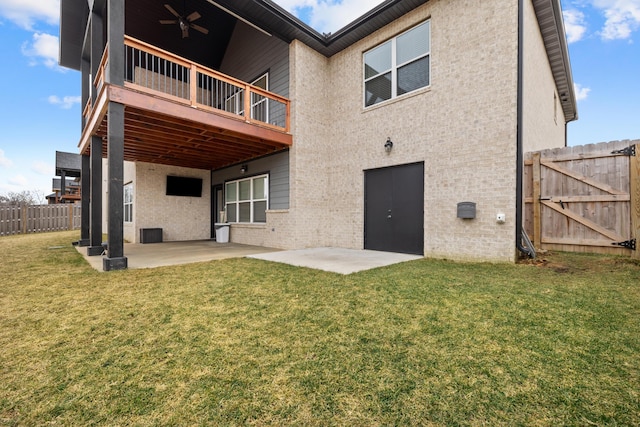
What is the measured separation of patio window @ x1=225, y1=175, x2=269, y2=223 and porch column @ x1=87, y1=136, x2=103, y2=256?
424cm

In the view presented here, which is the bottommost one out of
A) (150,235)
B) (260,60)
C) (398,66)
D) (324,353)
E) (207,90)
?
(324,353)

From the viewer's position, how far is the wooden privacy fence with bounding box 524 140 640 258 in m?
5.33

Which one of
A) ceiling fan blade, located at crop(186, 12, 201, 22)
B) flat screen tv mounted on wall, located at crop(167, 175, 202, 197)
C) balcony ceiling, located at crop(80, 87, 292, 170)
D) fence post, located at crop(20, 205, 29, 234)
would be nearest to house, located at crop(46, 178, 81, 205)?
fence post, located at crop(20, 205, 29, 234)

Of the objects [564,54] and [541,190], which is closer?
[541,190]

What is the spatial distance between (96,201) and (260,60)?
6743mm

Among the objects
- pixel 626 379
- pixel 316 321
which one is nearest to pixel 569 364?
pixel 626 379

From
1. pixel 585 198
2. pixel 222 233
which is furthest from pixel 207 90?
pixel 585 198

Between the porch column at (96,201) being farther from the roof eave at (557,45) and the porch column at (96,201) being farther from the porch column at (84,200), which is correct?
the roof eave at (557,45)

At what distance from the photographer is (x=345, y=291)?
12.1ft

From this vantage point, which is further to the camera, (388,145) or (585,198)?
(388,145)

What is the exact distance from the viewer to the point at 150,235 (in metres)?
10.4

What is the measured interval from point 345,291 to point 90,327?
2.67 meters

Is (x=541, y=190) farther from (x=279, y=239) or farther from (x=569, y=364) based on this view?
(x=279, y=239)

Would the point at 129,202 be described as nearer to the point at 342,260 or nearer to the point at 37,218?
the point at 37,218
